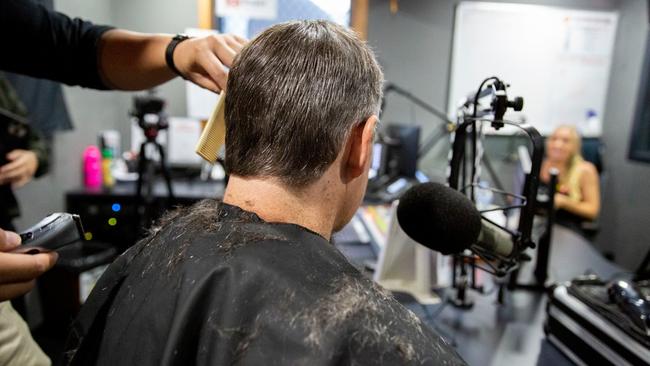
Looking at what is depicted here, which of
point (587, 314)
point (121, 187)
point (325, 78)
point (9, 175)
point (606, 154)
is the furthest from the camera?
point (606, 154)

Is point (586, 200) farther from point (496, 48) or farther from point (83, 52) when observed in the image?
point (83, 52)

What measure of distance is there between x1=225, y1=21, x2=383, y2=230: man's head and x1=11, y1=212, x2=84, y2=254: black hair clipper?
28 centimetres

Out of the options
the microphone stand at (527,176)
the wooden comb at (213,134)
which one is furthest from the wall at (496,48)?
the wooden comb at (213,134)

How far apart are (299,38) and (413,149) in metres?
2.30

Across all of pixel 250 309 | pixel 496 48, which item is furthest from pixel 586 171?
pixel 250 309

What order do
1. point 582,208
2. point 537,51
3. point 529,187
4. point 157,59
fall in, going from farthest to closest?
point 537,51 < point 582,208 < point 157,59 < point 529,187

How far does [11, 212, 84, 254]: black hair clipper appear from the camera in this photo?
0.70 meters

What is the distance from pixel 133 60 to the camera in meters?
1.13

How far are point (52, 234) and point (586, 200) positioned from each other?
334 cm

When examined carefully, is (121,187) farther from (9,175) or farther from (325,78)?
(325,78)

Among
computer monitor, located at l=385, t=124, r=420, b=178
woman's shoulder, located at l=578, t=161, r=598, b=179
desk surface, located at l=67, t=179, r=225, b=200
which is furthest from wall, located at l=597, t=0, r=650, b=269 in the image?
desk surface, located at l=67, t=179, r=225, b=200

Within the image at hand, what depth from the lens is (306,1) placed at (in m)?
2.97

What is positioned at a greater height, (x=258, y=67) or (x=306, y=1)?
(x=306, y=1)

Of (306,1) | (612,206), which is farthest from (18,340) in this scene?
(612,206)
